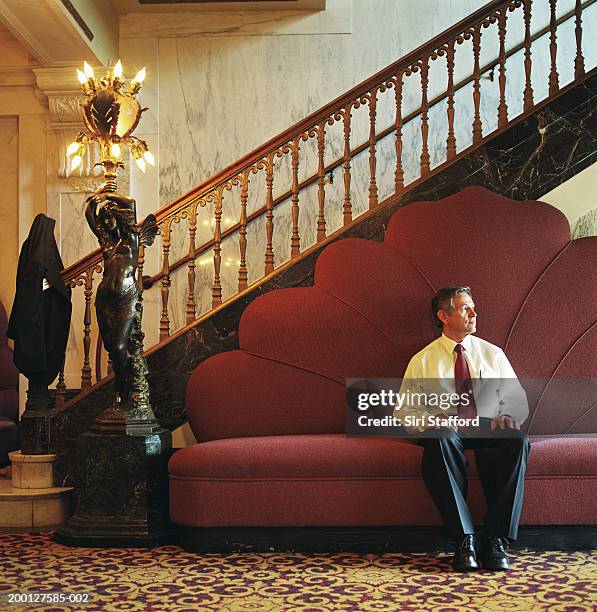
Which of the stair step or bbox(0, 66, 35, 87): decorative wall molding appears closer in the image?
the stair step

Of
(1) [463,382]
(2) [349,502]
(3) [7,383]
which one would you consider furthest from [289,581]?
(3) [7,383]

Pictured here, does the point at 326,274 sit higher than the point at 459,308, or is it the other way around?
the point at 326,274

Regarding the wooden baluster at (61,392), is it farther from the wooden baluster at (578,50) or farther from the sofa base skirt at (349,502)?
the wooden baluster at (578,50)

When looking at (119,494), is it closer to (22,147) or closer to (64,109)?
(64,109)

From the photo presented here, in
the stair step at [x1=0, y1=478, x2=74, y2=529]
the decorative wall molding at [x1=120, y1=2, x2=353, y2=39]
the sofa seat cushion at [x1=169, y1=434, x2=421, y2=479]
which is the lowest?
the stair step at [x1=0, y1=478, x2=74, y2=529]

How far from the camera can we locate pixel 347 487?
3.65 meters

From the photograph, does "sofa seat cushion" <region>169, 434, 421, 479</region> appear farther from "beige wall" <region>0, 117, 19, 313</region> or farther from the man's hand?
"beige wall" <region>0, 117, 19, 313</region>

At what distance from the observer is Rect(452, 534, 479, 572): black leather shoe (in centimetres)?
329

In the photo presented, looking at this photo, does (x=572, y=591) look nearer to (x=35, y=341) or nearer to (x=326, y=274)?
(x=326, y=274)

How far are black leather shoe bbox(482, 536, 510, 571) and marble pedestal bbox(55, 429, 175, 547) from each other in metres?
1.50

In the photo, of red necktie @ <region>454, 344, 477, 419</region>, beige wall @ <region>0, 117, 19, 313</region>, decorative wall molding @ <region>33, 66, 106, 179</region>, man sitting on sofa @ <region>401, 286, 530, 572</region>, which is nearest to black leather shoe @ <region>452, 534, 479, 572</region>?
man sitting on sofa @ <region>401, 286, 530, 572</region>

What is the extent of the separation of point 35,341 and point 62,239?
205 cm

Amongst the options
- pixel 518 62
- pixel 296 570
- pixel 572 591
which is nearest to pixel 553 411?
pixel 572 591

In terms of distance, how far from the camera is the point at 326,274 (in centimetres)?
450
